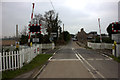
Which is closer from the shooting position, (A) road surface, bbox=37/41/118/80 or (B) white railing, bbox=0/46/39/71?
(A) road surface, bbox=37/41/118/80

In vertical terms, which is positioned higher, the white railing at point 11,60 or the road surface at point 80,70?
the white railing at point 11,60

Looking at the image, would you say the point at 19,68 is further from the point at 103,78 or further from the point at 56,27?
the point at 56,27

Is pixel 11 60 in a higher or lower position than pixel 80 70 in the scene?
higher

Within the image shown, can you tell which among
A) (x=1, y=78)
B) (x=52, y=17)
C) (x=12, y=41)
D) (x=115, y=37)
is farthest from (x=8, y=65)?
→ (x=52, y=17)

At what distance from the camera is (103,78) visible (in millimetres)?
6879

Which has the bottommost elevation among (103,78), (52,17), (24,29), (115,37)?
(103,78)

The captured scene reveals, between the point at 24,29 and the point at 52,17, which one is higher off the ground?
the point at 52,17

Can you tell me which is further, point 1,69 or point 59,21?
point 59,21

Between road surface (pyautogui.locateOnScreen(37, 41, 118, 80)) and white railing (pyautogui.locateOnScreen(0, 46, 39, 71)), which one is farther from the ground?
white railing (pyautogui.locateOnScreen(0, 46, 39, 71))

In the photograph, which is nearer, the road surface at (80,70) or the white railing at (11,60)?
the road surface at (80,70)

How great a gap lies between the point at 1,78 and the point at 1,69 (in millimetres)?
996

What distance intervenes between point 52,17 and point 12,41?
1533cm

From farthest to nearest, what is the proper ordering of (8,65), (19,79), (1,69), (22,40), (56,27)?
(56,27) → (22,40) → (8,65) → (1,69) → (19,79)

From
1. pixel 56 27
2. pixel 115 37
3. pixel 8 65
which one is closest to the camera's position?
pixel 8 65
